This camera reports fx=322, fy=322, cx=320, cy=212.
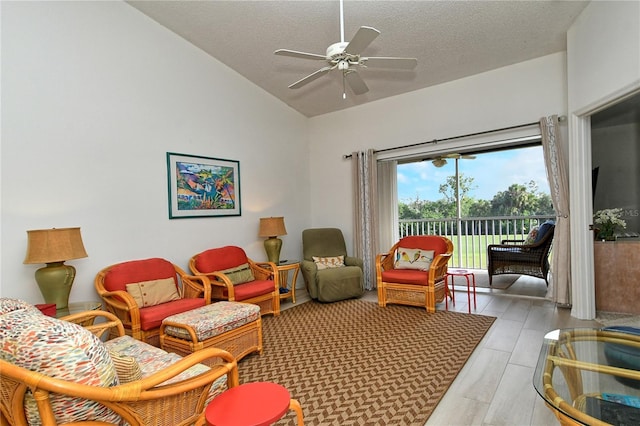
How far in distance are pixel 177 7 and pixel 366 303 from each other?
4091 millimetres

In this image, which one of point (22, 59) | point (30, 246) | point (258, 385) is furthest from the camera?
point (22, 59)

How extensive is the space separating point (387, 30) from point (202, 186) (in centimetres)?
280

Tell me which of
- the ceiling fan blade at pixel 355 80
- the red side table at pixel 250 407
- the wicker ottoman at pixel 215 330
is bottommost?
the wicker ottoman at pixel 215 330

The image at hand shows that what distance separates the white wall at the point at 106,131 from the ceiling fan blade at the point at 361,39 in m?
2.47

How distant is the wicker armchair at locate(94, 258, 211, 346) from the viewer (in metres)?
2.73

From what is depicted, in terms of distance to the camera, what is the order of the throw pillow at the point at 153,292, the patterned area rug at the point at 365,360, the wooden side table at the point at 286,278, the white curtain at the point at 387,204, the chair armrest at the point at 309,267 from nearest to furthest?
the patterned area rug at the point at 365,360, the throw pillow at the point at 153,292, the wooden side table at the point at 286,278, the chair armrest at the point at 309,267, the white curtain at the point at 387,204

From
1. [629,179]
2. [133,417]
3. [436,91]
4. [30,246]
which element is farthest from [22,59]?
[629,179]

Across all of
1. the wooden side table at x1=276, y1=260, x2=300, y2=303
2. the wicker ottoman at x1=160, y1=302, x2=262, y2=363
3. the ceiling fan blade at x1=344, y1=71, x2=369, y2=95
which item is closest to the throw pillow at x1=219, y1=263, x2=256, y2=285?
the wooden side table at x1=276, y1=260, x2=300, y2=303

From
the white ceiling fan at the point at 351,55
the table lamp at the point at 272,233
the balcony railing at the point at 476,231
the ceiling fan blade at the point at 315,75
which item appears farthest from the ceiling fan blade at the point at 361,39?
the balcony railing at the point at 476,231

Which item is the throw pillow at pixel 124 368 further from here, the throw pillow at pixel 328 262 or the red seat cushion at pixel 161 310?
the throw pillow at pixel 328 262

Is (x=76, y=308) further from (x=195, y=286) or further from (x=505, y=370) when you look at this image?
(x=505, y=370)

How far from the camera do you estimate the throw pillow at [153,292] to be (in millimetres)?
2939

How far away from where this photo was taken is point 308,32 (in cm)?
353

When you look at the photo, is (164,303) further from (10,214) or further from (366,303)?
(366,303)
